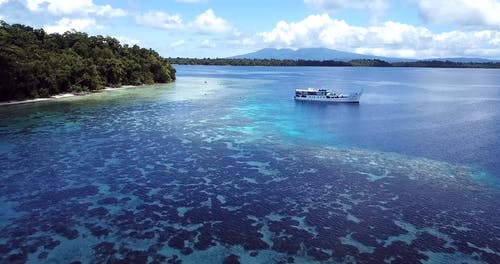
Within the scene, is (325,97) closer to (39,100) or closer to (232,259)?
(39,100)

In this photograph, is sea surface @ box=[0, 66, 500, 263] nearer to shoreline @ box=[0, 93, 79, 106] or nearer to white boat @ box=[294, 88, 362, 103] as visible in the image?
shoreline @ box=[0, 93, 79, 106]

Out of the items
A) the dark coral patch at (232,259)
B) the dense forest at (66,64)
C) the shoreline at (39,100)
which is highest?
the dense forest at (66,64)

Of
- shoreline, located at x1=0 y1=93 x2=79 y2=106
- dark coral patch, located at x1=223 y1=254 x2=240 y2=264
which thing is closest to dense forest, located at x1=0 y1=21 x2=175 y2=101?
shoreline, located at x1=0 y1=93 x2=79 y2=106

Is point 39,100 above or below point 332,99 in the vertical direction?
above

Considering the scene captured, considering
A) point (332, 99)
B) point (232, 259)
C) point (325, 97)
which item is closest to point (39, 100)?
point (325, 97)

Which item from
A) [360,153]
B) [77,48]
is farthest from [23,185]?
[77,48]

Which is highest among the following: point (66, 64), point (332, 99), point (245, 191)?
point (66, 64)

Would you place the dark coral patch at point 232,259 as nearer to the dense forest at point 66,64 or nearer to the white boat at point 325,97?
the dense forest at point 66,64

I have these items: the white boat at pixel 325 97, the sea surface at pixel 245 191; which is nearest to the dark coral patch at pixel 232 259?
the sea surface at pixel 245 191
